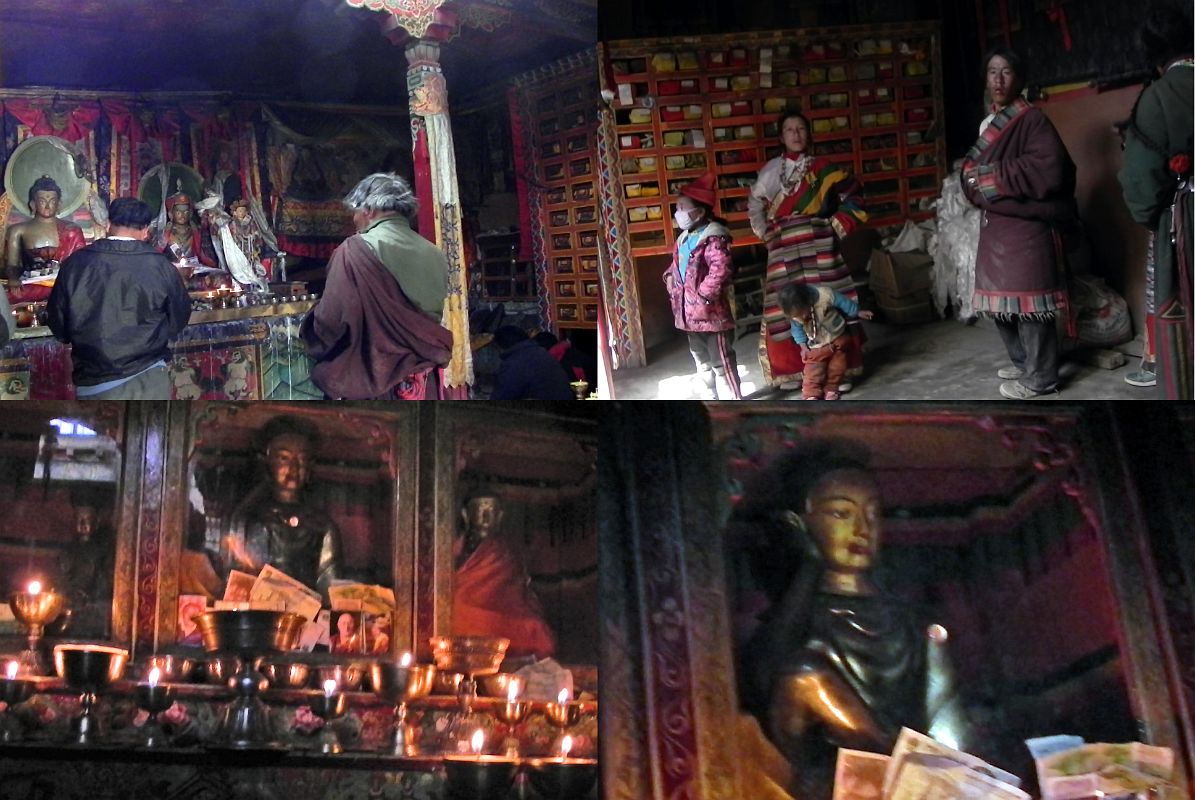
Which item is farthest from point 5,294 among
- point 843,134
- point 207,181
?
point 843,134

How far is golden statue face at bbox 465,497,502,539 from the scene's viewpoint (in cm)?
391

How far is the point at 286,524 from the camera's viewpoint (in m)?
3.92

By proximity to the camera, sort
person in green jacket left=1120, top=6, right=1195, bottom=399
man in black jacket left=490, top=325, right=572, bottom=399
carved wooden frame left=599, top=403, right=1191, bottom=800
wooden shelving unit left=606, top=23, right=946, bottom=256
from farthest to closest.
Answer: man in black jacket left=490, top=325, right=572, bottom=399
wooden shelving unit left=606, top=23, right=946, bottom=256
carved wooden frame left=599, top=403, right=1191, bottom=800
person in green jacket left=1120, top=6, right=1195, bottom=399

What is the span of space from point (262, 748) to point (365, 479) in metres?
0.91

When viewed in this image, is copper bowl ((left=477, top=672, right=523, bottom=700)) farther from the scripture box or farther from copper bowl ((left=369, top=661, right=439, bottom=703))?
the scripture box

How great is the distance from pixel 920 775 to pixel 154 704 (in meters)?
2.41

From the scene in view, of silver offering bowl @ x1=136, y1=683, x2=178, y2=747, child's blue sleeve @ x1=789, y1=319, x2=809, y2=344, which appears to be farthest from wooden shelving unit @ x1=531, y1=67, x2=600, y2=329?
silver offering bowl @ x1=136, y1=683, x2=178, y2=747

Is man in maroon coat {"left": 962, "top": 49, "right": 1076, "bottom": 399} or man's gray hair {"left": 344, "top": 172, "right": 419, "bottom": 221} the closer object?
man in maroon coat {"left": 962, "top": 49, "right": 1076, "bottom": 399}

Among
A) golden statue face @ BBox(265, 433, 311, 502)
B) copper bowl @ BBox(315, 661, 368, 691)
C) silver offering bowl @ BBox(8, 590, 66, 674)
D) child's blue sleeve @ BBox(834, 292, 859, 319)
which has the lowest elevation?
copper bowl @ BBox(315, 661, 368, 691)

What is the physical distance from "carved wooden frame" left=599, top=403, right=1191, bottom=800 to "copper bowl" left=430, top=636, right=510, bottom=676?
1.17 ft

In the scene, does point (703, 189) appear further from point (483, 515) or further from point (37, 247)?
point (37, 247)

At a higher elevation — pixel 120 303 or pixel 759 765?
pixel 120 303

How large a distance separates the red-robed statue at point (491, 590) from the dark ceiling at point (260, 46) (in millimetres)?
1380

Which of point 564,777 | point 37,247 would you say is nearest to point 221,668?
point 564,777
